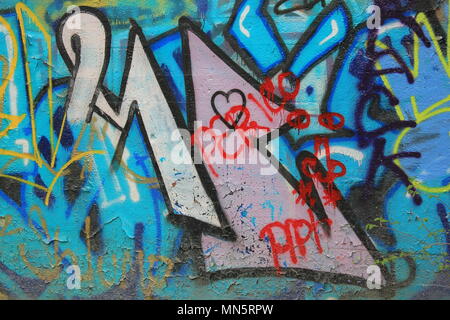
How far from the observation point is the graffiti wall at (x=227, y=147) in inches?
133

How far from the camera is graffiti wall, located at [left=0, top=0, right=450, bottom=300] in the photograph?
3.38 metres

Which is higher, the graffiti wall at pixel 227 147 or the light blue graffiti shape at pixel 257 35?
the light blue graffiti shape at pixel 257 35

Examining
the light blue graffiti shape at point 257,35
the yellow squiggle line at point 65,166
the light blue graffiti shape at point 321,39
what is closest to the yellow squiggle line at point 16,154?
the yellow squiggle line at point 65,166

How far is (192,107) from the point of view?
11.3 feet

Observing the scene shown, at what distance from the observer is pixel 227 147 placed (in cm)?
345

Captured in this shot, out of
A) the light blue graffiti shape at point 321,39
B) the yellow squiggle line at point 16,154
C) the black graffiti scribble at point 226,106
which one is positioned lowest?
the yellow squiggle line at point 16,154

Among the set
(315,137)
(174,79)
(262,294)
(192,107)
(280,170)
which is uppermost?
(174,79)

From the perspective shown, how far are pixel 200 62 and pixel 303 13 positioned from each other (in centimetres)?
85

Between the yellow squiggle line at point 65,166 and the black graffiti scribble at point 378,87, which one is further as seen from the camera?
the yellow squiggle line at point 65,166

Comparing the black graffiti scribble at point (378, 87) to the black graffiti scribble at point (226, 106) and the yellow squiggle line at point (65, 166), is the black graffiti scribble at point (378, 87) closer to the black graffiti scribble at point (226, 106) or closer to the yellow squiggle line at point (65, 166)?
the black graffiti scribble at point (226, 106)

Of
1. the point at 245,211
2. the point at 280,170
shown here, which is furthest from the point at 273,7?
the point at 245,211

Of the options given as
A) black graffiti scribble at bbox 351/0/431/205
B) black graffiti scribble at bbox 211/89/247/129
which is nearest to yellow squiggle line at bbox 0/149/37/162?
black graffiti scribble at bbox 211/89/247/129

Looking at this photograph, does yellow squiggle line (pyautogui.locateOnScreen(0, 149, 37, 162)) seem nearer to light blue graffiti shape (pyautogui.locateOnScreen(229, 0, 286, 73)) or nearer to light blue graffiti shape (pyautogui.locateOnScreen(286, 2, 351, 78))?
light blue graffiti shape (pyautogui.locateOnScreen(229, 0, 286, 73))

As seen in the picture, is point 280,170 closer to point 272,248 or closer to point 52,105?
point 272,248
